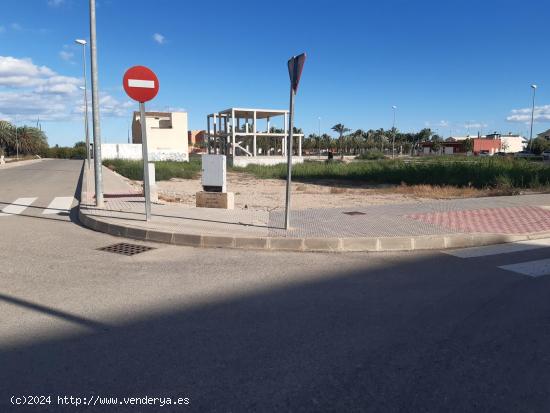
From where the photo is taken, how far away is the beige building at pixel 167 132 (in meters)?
62.9

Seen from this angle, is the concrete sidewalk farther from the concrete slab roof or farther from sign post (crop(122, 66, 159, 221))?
the concrete slab roof

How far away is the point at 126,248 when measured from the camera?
23.5 ft

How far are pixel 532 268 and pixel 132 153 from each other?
2481 inches

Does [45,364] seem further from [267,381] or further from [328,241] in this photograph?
[328,241]

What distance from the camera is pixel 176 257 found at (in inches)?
257

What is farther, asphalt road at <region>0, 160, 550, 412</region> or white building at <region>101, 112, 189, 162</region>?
white building at <region>101, 112, 189, 162</region>

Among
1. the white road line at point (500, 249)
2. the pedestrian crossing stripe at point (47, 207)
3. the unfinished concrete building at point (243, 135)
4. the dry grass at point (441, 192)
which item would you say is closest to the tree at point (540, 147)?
the unfinished concrete building at point (243, 135)

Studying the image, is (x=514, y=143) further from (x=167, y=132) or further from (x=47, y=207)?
(x=47, y=207)

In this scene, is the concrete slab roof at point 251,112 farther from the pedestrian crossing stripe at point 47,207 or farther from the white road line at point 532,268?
the white road line at point 532,268

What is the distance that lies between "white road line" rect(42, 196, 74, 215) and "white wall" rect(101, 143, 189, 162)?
47.5m

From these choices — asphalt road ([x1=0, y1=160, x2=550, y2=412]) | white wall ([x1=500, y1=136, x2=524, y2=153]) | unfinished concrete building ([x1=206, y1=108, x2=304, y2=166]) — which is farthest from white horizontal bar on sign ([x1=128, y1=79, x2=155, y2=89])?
white wall ([x1=500, y1=136, x2=524, y2=153])

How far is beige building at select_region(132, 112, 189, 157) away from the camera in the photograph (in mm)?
62928

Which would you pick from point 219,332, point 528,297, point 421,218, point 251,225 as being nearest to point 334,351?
point 219,332

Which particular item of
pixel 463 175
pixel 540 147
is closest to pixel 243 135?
pixel 463 175
